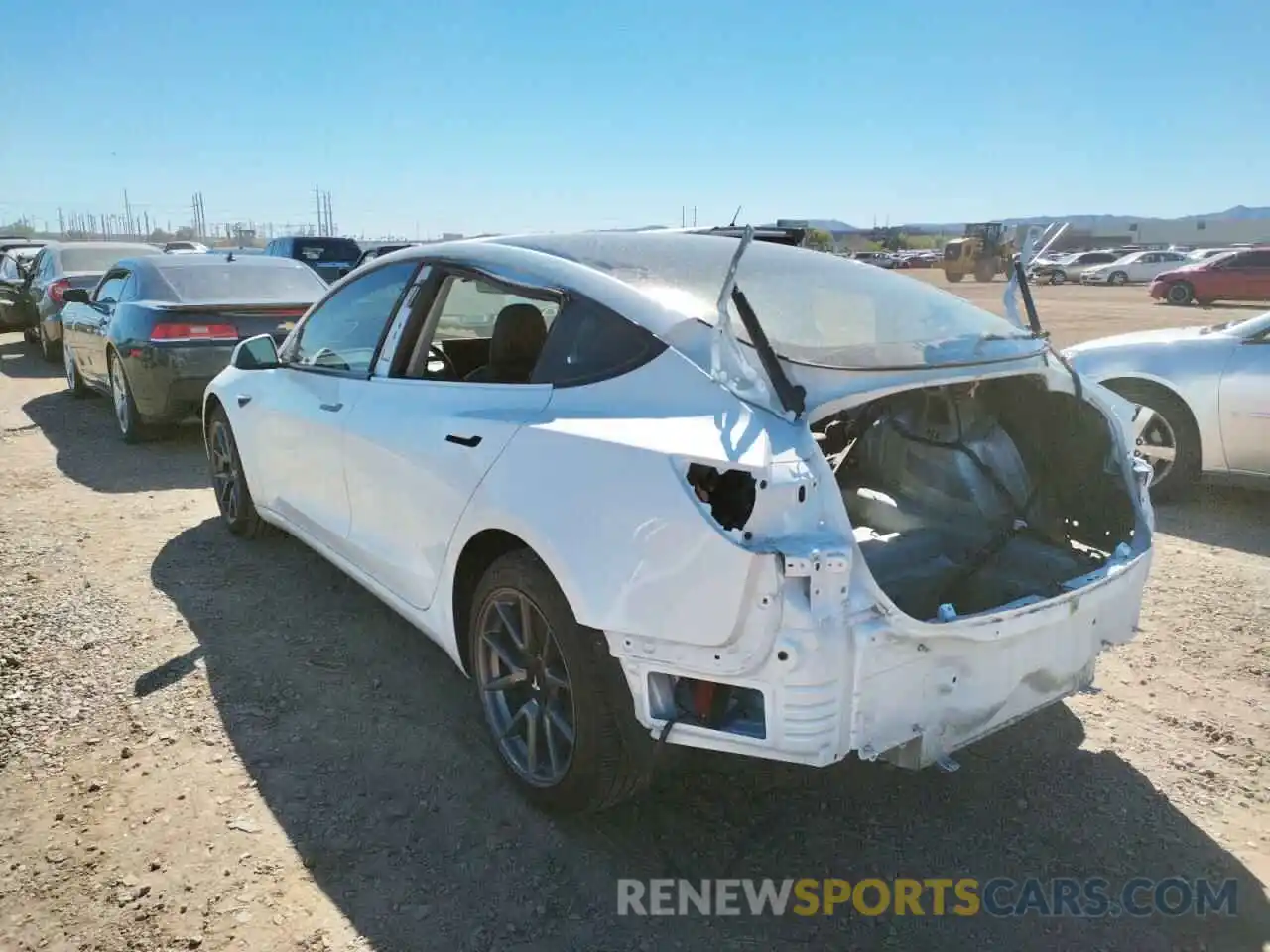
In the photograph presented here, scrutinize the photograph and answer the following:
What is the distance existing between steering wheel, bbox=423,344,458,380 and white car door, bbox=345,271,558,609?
0.01m

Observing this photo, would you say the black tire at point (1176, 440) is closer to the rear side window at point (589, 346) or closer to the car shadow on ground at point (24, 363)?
the rear side window at point (589, 346)

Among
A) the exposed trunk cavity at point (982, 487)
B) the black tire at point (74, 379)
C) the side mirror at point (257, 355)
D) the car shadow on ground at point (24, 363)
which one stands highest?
the side mirror at point (257, 355)

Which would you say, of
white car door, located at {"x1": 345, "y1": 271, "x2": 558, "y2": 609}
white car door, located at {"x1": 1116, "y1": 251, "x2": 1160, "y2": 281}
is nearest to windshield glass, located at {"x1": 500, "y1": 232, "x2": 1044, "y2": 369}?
white car door, located at {"x1": 345, "y1": 271, "x2": 558, "y2": 609}

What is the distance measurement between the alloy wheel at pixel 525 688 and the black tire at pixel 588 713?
1.5 inches

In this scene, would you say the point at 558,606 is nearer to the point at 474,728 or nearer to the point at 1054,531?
the point at 474,728

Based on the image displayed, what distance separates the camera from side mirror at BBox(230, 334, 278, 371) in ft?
15.2

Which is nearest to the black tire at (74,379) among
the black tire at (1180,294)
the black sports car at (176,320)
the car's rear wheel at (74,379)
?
the car's rear wheel at (74,379)

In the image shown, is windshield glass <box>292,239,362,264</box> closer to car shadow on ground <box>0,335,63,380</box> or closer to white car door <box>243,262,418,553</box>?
car shadow on ground <box>0,335,63,380</box>

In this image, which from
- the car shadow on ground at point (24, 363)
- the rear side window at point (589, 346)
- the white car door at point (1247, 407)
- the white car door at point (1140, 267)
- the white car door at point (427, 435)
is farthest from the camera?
the white car door at point (1140, 267)

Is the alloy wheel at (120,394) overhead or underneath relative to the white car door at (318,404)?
underneath

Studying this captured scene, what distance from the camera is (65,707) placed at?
351 centimetres

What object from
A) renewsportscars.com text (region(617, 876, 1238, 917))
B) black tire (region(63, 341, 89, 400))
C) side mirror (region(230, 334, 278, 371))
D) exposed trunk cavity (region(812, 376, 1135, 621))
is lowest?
renewsportscars.com text (region(617, 876, 1238, 917))

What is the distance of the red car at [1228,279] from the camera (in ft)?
87.9

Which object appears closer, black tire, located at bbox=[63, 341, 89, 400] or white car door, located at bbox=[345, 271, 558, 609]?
white car door, located at bbox=[345, 271, 558, 609]
